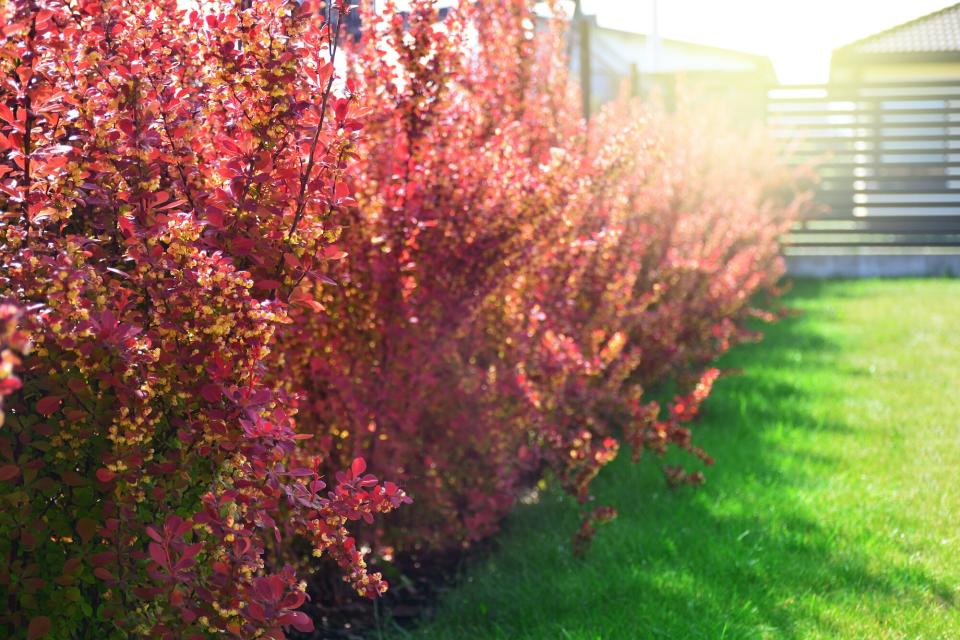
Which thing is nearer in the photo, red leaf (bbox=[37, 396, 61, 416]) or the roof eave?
red leaf (bbox=[37, 396, 61, 416])

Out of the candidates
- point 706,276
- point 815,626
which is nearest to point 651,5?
point 706,276

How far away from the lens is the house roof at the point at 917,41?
22141mm

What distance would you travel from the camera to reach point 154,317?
2.19 metres

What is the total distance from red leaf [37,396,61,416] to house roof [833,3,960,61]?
2262 cm

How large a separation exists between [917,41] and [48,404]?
2537cm

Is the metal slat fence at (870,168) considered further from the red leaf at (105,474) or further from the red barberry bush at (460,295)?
the red leaf at (105,474)

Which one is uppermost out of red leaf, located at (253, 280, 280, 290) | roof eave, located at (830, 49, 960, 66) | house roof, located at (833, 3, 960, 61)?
house roof, located at (833, 3, 960, 61)

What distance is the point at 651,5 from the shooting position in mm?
22609

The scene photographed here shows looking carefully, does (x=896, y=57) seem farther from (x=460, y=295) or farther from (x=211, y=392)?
(x=211, y=392)

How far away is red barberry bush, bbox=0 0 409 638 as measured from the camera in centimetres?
204

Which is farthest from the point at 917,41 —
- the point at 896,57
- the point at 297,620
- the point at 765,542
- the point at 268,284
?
the point at 297,620

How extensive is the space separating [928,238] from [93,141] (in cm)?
Result: 1590

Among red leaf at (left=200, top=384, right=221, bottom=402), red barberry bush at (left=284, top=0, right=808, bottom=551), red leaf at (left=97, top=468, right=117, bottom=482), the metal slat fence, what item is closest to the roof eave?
the metal slat fence

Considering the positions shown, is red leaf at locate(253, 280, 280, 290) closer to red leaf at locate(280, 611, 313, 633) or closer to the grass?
red leaf at locate(280, 611, 313, 633)
